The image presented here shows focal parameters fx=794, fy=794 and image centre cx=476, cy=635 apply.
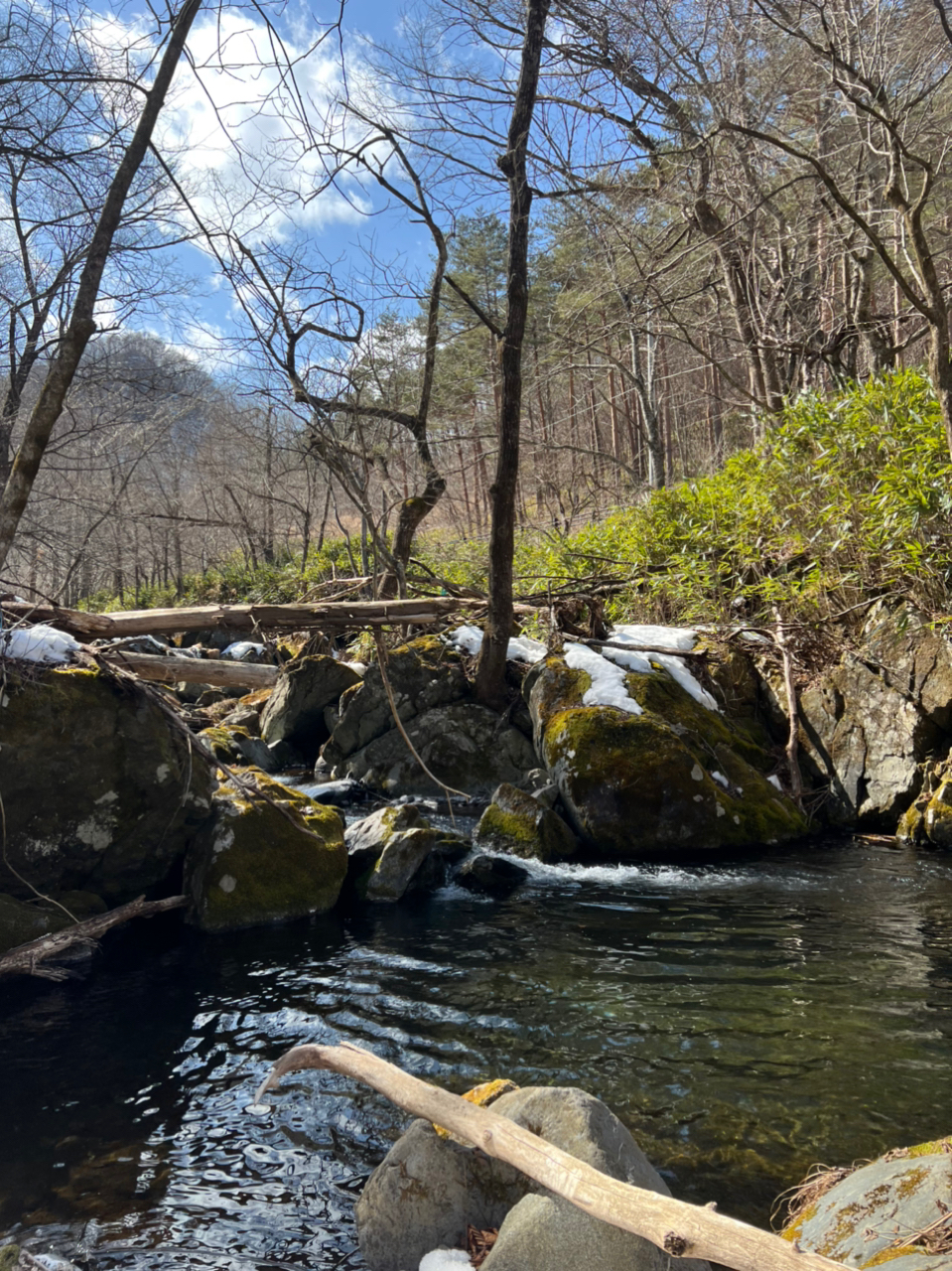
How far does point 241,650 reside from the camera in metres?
18.2

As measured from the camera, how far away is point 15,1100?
3.82 meters

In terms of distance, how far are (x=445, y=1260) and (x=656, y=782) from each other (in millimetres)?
5078

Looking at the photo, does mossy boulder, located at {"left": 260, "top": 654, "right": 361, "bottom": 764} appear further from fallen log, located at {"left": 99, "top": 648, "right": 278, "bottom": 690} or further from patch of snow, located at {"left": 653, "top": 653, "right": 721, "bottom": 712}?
patch of snow, located at {"left": 653, "top": 653, "right": 721, "bottom": 712}

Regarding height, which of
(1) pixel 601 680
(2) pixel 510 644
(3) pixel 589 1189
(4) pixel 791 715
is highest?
(2) pixel 510 644

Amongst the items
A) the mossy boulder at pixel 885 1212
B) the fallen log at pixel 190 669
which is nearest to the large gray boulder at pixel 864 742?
the mossy boulder at pixel 885 1212

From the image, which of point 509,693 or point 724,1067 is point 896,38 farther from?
point 724,1067

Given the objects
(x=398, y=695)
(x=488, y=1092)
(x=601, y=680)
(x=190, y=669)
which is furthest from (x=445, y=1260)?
(x=398, y=695)

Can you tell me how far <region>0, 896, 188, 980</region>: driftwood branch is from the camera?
504 cm

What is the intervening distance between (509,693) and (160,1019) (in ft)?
18.6

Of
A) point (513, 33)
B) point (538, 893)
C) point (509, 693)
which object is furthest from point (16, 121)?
point (538, 893)

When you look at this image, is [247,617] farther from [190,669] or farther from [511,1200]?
[511,1200]

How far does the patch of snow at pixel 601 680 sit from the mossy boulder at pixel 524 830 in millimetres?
1241

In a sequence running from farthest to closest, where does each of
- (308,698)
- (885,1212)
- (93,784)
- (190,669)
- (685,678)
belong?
1. (308,698)
2. (685,678)
3. (190,669)
4. (93,784)
5. (885,1212)

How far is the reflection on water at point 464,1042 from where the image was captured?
309 centimetres
